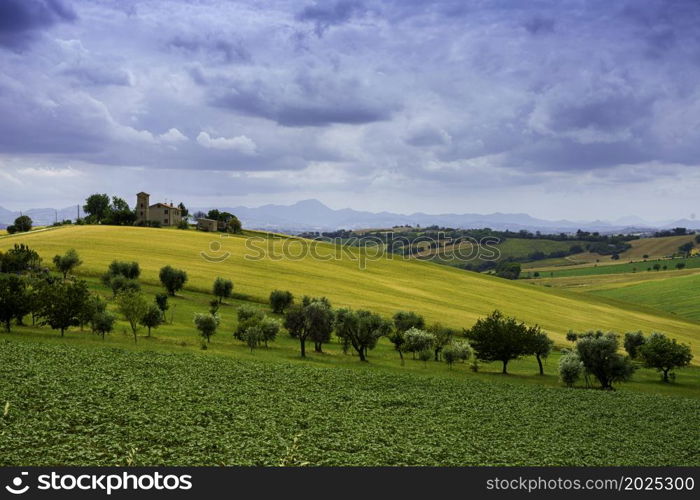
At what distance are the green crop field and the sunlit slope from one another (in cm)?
4996

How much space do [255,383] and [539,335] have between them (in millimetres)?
44116

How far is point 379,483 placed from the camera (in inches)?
1118

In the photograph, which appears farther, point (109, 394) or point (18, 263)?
point (18, 263)

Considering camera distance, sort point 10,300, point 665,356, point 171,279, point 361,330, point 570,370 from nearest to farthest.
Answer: point 10,300
point 570,370
point 361,330
point 665,356
point 171,279

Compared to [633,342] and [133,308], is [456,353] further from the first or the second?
[633,342]

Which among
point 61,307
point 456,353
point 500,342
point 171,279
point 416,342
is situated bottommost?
point 456,353

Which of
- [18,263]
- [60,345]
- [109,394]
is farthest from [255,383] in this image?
[18,263]

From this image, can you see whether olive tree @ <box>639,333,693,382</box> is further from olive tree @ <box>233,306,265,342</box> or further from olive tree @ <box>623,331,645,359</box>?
olive tree @ <box>233,306,265,342</box>

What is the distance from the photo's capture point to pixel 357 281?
13812cm

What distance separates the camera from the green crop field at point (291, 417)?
3384cm

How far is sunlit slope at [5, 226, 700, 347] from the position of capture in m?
118

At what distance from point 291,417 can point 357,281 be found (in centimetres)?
9542

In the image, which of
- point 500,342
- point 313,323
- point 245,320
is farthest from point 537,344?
point 245,320

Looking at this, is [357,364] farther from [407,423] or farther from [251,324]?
[407,423]
